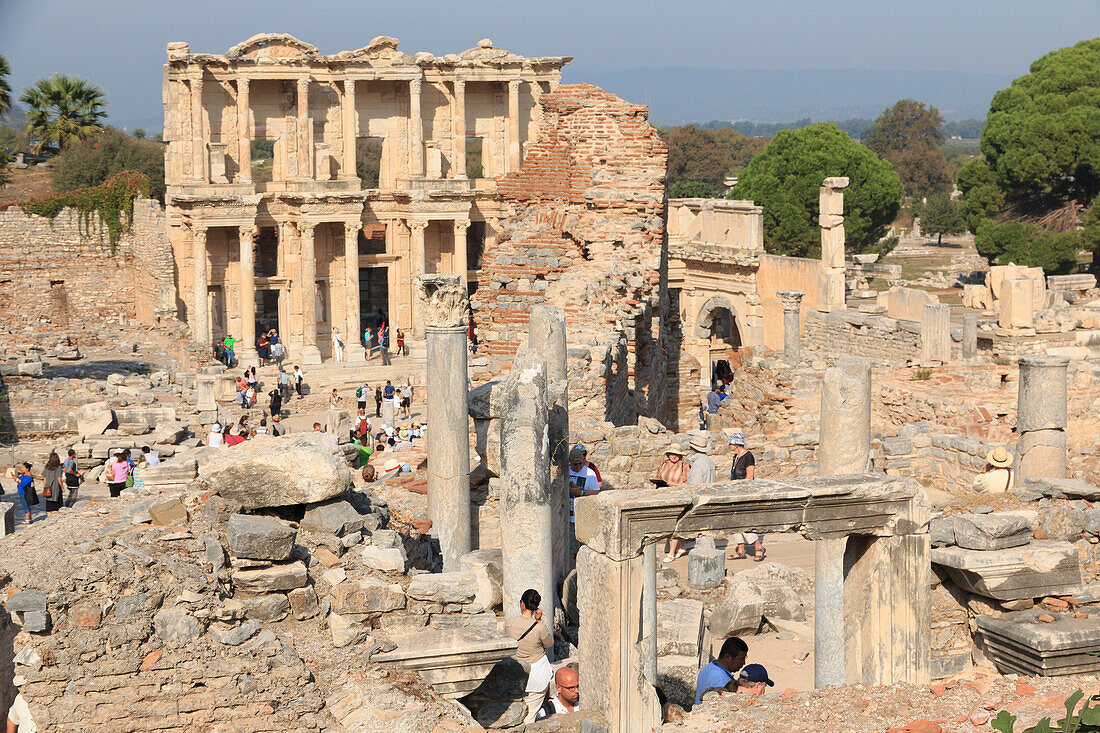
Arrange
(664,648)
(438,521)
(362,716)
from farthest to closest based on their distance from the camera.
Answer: (438,521) < (664,648) < (362,716)

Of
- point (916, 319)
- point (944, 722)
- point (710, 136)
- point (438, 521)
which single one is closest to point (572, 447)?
point (438, 521)

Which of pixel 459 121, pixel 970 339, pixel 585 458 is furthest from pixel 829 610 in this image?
pixel 459 121

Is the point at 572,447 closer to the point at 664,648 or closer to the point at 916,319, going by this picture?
the point at 664,648

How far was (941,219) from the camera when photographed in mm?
77375

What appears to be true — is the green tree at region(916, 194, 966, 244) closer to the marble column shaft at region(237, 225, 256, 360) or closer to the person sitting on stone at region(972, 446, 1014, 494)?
the marble column shaft at region(237, 225, 256, 360)

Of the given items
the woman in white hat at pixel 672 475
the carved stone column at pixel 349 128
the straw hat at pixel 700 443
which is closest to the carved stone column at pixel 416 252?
the carved stone column at pixel 349 128

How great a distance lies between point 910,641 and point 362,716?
3.48m

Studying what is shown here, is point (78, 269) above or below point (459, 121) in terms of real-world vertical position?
below

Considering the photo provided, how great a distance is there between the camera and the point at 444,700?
26.1 ft

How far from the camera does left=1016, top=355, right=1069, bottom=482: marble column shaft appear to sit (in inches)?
559

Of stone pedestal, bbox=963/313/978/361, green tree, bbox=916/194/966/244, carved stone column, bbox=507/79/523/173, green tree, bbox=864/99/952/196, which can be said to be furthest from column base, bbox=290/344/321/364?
green tree, bbox=864/99/952/196

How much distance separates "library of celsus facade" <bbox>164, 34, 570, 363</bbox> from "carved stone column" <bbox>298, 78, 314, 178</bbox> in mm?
49

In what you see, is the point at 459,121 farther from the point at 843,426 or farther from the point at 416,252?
the point at 843,426

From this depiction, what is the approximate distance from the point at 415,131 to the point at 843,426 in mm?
38239
